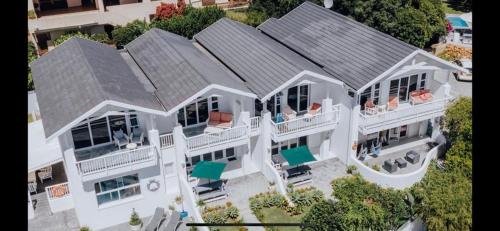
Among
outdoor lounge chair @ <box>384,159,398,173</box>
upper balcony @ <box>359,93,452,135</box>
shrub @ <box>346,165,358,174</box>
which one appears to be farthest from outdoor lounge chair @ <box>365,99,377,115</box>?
shrub @ <box>346,165,358,174</box>

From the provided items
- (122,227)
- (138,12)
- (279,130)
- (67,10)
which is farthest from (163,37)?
(67,10)

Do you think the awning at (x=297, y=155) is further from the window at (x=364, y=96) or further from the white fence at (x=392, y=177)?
the window at (x=364, y=96)

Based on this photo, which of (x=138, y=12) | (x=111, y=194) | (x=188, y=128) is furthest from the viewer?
(x=138, y=12)

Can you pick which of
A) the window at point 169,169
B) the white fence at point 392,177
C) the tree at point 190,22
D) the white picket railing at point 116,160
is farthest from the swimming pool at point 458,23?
the white picket railing at point 116,160

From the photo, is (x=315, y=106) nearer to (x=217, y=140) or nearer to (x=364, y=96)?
(x=364, y=96)

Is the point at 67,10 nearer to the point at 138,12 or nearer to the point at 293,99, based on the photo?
the point at 138,12
